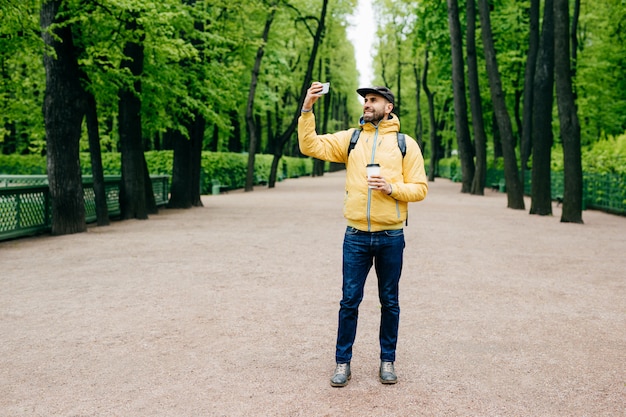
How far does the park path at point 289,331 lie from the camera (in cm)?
420

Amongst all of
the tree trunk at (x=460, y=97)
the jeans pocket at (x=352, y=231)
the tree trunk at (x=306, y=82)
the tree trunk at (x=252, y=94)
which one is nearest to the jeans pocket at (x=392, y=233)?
the jeans pocket at (x=352, y=231)

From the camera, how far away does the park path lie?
420cm

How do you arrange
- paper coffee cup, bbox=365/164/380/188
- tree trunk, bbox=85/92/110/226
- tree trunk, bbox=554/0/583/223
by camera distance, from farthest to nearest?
1. tree trunk, bbox=554/0/583/223
2. tree trunk, bbox=85/92/110/226
3. paper coffee cup, bbox=365/164/380/188

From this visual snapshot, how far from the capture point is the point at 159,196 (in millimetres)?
22969

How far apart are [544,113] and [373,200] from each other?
1601 centimetres

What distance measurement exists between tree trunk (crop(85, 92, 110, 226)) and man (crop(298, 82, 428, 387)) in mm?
12502

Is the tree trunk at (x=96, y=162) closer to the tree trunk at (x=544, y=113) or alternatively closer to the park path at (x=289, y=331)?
the park path at (x=289, y=331)

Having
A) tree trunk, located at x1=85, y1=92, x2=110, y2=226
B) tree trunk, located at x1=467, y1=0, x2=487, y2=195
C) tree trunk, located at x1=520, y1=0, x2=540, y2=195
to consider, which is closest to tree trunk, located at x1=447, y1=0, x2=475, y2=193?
tree trunk, located at x1=467, y1=0, x2=487, y2=195

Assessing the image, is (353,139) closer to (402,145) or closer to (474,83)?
(402,145)

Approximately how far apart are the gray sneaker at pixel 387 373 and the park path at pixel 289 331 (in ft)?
0.21

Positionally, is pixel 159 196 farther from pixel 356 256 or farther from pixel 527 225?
pixel 356 256

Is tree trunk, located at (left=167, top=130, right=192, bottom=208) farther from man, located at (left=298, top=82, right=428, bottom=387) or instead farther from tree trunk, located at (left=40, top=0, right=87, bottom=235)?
man, located at (left=298, top=82, right=428, bottom=387)

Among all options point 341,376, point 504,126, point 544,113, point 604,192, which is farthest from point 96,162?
point 604,192

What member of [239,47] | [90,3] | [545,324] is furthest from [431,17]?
[545,324]
